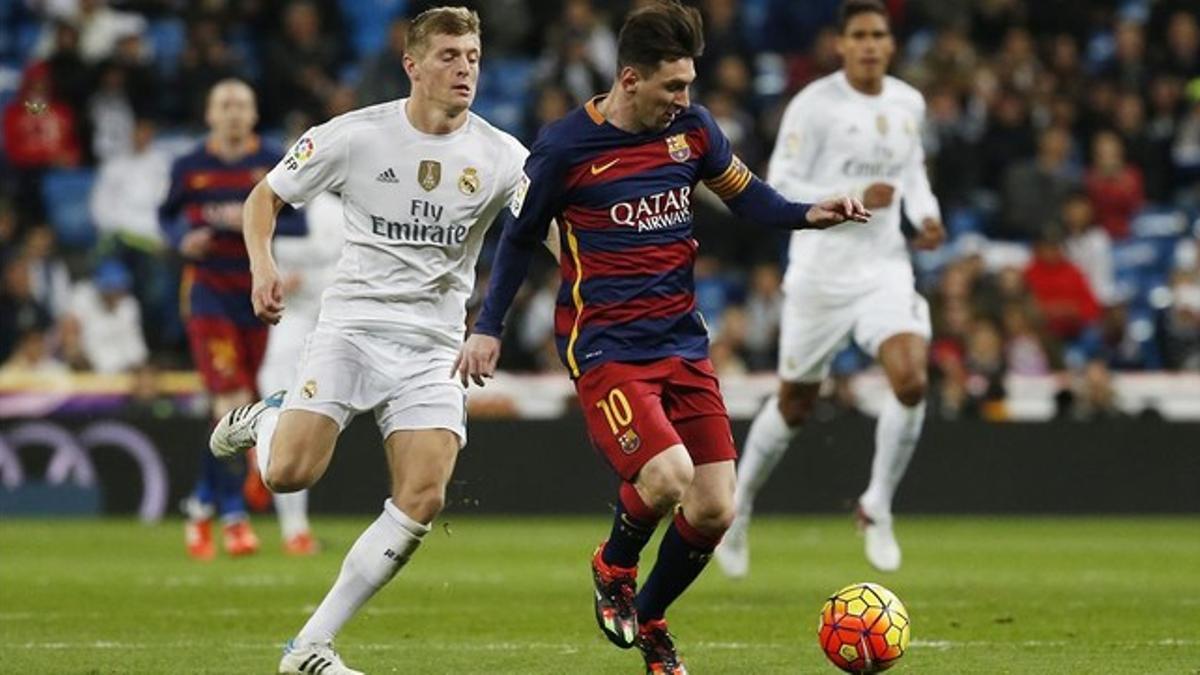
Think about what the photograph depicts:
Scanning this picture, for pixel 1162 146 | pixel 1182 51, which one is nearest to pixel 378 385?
pixel 1162 146

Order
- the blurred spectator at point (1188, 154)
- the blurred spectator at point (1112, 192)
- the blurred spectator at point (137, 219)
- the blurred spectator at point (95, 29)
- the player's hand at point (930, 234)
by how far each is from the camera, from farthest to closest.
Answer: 1. the blurred spectator at point (1188, 154)
2. the blurred spectator at point (95, 29)
3. the blurred spectator at point (1112, 192)
4. the blurred spectator at point (137, 219)
5. the player's hand at point (930, 234)

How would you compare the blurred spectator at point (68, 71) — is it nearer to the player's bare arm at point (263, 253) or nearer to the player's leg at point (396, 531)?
the player's bare arm at point (263, 253)

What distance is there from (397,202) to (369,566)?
141 centimetres

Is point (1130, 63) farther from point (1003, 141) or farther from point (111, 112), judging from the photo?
point (111, 112)

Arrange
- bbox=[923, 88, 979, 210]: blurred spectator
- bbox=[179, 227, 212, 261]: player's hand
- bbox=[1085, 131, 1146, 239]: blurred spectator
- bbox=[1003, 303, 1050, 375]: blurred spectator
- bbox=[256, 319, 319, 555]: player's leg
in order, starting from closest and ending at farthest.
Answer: bbox=[179, 227, 212, 261]: player's hand, bbox=[256, 319, 319, 555]: player's leg, bbox=[1003, 303, 1050, 375]: blurred spectator, bbox=[1085, 131, 1146, 239]: blurred spectator, bbox=[923, 88, 979, 210]: blurred spectator

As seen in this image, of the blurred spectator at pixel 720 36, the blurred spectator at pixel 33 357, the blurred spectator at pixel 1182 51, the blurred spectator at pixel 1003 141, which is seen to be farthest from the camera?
the blurred spectator at pixel 1182 51

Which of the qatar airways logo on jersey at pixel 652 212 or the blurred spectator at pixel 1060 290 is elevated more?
the qatar airways logo on jersey at pixel 652 212

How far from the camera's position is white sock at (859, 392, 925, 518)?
12086mm

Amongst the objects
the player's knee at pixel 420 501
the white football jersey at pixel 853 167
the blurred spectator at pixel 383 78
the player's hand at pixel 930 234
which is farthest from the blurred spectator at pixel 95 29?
the player's knee at pixel 420 501

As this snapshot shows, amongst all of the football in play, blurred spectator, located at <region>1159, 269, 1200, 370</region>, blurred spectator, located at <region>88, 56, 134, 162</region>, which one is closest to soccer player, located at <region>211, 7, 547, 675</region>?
the football in play

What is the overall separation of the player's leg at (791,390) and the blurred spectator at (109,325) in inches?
340

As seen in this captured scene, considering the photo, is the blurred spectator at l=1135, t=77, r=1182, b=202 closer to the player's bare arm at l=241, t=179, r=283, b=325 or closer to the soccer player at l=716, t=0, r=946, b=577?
the soccer player at l=716, t=0, r=946, b=577

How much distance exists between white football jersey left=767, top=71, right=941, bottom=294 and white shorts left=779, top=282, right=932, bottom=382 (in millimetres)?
65

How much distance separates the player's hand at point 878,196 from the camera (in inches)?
454
